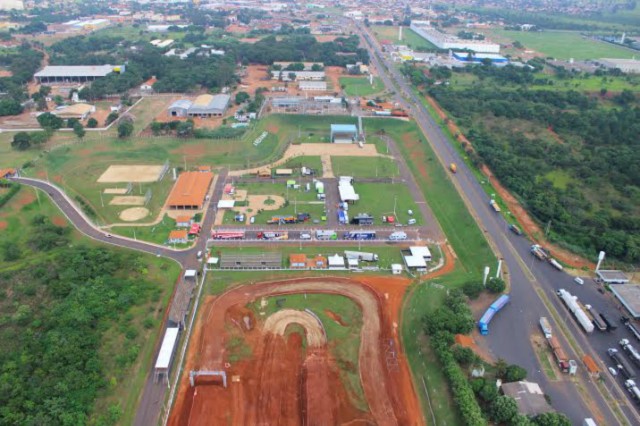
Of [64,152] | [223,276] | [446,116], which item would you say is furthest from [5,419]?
[446,116]

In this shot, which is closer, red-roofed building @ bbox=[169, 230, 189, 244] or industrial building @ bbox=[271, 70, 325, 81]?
red-roofed building @ bbox=[169, 230, 189, 244]

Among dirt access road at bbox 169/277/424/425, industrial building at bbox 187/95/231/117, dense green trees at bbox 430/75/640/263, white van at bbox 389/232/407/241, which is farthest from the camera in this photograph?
industrial building at bbox 187/95/231/117

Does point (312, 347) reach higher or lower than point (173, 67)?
lower

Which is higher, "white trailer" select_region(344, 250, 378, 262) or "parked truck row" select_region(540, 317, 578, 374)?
"white trailer" select_region(344, 250, 378, 262)

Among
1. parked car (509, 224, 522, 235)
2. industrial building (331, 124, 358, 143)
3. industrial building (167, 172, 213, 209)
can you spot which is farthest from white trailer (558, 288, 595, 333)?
industrial building (331, 124, 358, 143)

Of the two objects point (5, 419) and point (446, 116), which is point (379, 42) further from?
point (5, 419)

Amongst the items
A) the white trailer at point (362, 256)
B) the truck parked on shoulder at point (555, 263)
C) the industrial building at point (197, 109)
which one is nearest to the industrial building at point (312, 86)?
the industrial building at point (197, 109)

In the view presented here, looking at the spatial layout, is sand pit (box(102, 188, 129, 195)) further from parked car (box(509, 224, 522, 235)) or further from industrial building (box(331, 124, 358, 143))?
parked car (box(509, 224, 522, 235))
